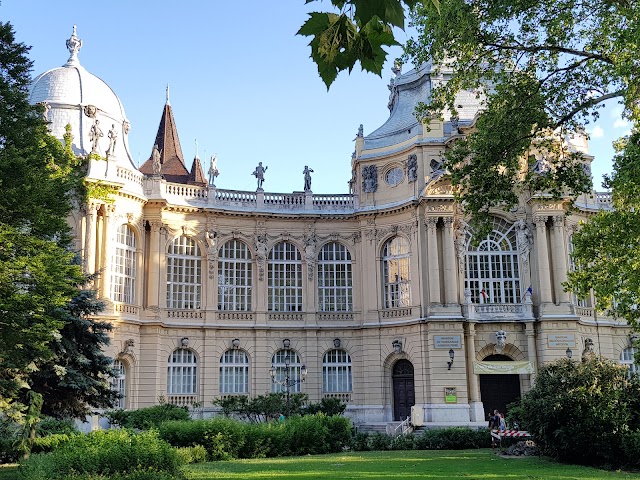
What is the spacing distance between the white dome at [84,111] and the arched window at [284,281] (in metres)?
7.92

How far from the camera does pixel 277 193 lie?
117ft

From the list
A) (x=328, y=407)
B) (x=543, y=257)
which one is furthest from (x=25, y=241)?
(x=543, y=257)

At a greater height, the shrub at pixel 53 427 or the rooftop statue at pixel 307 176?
the rooftop statue at pixel 307 176

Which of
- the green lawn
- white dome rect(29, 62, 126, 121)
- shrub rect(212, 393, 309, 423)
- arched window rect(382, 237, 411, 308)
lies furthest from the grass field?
white dome rect(29, 62, 126, 121)

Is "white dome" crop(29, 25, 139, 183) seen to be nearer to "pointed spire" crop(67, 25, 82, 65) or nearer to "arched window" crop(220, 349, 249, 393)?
"pointed spire" crop(67, 25, 82, 65)

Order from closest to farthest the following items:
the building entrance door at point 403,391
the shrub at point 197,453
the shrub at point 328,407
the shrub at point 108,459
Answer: the shrub at point 108,459, the shrub at point 197,453, the shrub at point 328,407, the building entrance door at point 403,391

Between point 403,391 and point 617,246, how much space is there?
18.4m

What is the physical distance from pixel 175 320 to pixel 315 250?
7.37 meters

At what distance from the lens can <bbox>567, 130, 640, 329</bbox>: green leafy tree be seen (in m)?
14.9

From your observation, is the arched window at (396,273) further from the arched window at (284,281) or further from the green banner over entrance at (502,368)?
the green banner over entrance at (502,368)

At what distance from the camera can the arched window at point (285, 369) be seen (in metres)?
33.6

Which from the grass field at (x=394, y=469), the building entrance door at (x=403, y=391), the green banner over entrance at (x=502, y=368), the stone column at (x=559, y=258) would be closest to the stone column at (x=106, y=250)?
the grass field at (x=394, y=469)

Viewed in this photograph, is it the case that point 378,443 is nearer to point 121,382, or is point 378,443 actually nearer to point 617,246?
point 617,246

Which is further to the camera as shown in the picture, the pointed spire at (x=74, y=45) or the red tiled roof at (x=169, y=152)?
the red tiled roof at (x=169, y=152)
